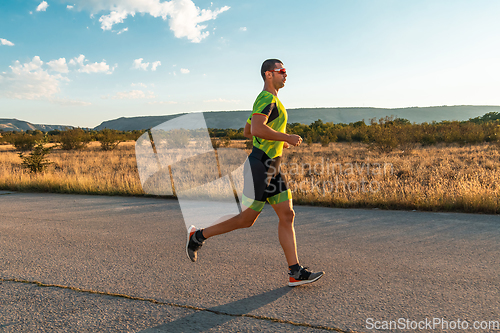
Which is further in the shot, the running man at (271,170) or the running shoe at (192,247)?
the running shoe at (192,247)

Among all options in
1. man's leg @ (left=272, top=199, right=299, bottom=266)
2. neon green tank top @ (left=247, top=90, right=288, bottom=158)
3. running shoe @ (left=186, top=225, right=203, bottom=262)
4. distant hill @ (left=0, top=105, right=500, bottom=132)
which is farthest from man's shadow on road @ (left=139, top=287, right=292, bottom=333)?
distant hill @ (left=0, top=105, right=500, bottom=132)

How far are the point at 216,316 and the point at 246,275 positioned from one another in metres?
0.87

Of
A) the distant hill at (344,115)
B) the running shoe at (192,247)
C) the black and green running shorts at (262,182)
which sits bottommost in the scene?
the running shoe at (192,247)

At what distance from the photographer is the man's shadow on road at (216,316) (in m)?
2.50

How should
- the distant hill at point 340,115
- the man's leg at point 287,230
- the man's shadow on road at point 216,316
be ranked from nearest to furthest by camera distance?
1. the man's shadow on road at point 216,316
2. the man's leg at point 287,230
3. the distant hill at point 340,115

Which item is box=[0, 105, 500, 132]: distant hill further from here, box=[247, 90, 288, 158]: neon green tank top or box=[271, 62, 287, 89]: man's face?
box=[247, 90, 288, 158]: neon green tank top

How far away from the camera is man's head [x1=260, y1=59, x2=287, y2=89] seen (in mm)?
3330

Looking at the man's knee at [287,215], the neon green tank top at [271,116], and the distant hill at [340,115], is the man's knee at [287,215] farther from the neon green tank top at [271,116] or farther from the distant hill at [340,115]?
the distant hill at [340,115]

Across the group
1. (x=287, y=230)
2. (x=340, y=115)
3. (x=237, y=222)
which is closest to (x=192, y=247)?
(x=237, y=222)

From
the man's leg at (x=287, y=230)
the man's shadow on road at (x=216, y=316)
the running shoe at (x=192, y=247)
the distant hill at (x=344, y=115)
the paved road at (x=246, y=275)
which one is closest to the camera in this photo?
the man's shadow on road at (x=216, y=316)

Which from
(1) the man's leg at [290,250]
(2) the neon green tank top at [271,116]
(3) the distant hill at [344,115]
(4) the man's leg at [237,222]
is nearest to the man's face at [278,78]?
(2) the neon green tank top at [271,116]

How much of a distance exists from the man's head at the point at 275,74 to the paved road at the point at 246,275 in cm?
197

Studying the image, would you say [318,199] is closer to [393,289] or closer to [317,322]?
[393,289]

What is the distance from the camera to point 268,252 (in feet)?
13.8
